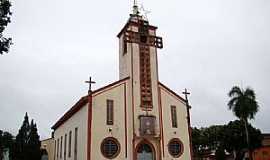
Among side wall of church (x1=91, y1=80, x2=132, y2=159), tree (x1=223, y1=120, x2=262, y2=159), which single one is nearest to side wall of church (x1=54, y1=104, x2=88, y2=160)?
side wall of church (x1=91, y1=80, x2=132, y2=159)

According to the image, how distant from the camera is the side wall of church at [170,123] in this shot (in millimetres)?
28375

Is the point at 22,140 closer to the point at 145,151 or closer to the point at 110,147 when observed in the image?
the point at 110,147

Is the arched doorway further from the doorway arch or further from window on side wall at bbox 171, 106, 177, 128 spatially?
window on side wall at bbox 171, 106, 177, 128

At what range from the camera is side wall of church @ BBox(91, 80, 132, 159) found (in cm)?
2588

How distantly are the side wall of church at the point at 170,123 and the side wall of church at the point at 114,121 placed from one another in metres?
3.29

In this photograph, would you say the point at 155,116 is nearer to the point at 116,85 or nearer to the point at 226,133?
the point at 116,85

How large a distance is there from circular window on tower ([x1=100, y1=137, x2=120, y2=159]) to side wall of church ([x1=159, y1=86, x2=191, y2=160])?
429cm

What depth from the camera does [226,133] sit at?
47.8 m

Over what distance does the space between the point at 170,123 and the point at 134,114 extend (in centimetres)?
356

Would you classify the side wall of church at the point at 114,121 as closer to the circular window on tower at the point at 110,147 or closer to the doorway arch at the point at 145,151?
the circular window on tower at the point at 110,147

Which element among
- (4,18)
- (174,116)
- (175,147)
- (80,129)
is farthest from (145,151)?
(4,18)

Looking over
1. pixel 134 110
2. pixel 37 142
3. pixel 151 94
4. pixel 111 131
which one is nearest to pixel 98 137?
pixel 111 131

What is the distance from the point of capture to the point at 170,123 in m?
28.9

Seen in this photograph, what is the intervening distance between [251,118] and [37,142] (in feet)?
88.9
